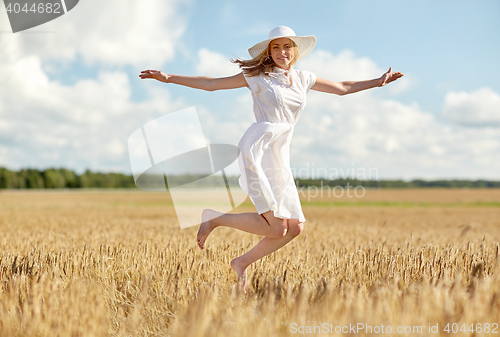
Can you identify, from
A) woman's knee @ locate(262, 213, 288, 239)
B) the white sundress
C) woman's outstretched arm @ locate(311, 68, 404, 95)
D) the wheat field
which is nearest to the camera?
the wheat field

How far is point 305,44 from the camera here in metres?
3.83

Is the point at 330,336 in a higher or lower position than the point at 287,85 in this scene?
lower

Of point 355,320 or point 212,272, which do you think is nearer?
point 355,320

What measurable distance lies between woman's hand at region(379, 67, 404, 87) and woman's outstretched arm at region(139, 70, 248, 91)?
1.45 metres

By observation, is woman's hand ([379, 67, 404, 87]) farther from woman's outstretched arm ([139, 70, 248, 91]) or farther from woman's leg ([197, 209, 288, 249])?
woman's leg ([197, 209, 288, 249])

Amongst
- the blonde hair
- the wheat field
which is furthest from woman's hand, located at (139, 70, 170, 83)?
the wheat field

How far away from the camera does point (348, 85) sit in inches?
162

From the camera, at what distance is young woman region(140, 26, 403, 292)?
3512 millimetres

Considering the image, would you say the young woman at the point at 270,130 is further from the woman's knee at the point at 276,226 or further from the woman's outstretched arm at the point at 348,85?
the woman's outstretched arm at the point at 348,85

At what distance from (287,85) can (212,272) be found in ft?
6.37

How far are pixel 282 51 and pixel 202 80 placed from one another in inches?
30.7

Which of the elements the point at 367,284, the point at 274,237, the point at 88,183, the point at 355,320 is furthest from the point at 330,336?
the point at 88,183

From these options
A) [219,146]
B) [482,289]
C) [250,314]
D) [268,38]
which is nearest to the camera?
[250,314]

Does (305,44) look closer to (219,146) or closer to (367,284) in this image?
(219,146)
